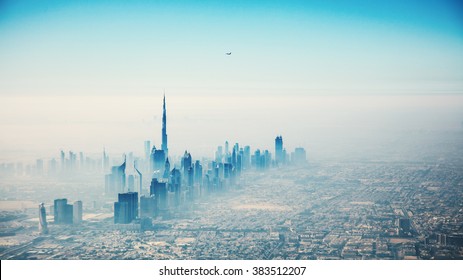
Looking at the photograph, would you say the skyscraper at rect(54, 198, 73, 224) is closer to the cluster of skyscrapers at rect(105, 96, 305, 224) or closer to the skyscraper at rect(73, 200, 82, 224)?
the skyscraper at rect(73, 200, 82, 224)

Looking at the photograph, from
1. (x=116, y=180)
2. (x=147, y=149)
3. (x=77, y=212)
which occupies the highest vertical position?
(x=147, y=149)

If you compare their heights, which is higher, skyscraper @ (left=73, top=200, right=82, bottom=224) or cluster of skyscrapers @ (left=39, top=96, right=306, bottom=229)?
cluster of skyscrapers @ (left=39, top=96, right=306, bottom=229)

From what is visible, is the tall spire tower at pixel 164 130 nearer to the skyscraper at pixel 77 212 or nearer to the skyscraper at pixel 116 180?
the skyscraper at pixel 116 180

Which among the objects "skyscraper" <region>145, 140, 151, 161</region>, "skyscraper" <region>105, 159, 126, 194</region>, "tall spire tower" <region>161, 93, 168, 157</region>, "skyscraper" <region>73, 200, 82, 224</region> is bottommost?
"skyscraper" <region>73, 200, 82, 224</region>

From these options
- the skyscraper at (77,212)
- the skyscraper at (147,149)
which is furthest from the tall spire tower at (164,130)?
the skyscraper at (77,212)

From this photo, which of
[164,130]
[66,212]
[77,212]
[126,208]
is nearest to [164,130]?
[164,130]

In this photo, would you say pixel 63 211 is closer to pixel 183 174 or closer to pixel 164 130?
pixel 164 130

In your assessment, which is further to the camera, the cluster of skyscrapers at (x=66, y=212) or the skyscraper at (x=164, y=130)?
the skyscraper at (x=164, y=130)

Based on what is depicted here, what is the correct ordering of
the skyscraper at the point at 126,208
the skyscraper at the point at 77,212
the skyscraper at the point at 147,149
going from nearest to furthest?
the skyscraper at the point at 77,212 < the skyscraper at the point at 126,208 < the skyscraper at the point at 147,149

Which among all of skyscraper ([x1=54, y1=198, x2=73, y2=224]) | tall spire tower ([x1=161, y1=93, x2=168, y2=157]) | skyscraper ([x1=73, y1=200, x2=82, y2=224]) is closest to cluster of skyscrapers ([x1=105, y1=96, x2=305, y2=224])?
tall spire tower ([x1=161, y1=93, x2=168, y2=157])

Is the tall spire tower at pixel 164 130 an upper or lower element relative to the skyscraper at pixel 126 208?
upper
